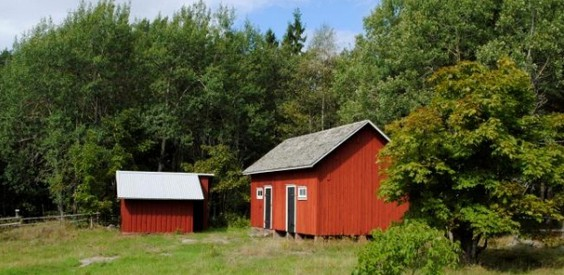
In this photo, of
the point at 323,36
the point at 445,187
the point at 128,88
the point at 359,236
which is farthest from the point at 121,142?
the point at 445,187

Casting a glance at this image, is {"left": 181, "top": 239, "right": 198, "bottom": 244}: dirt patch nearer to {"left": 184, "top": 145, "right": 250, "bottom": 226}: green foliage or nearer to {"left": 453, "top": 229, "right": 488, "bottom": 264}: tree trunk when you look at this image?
{"left": 184, "top": 145, "right": 250, "bottom": 226}: green foliage

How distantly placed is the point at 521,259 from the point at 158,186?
786 inches

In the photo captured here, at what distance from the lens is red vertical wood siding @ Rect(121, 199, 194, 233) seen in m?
31.2

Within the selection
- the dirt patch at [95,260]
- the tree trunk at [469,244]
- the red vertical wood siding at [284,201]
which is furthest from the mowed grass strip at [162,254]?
the tree trunk at [469,244]

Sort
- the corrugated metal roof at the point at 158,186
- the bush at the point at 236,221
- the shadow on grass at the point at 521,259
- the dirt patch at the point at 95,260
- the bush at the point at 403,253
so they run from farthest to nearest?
the bush at the point at 236,221 → the corrugated metal roof at the point at 158,186 → the dirt patch at the point at 95,260 → the shadow on grass at the point at 521,259 → the bush at the point at 403,253

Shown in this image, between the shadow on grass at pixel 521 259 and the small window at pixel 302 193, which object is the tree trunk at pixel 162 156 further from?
the shadow on grass at pixel 521 259

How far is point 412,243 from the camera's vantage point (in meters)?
10.3

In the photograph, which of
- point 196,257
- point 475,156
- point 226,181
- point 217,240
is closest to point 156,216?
point 217,240

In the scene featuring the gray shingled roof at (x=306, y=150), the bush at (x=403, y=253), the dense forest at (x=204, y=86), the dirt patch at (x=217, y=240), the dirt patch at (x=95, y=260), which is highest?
the dense forest at (x=204, y=86)

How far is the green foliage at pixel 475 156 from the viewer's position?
16.7 meters

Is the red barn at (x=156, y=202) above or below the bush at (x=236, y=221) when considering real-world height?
above

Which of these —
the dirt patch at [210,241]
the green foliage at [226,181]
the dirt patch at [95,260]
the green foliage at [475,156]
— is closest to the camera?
the green foliage at [475,156]

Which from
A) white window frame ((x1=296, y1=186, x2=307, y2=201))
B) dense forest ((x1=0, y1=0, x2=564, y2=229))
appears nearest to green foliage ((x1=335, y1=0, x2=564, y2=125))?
dense forest ((x1=0, y1=0, x2=564, y2=229))

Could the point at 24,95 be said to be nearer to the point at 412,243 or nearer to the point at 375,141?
the point at 375,141
